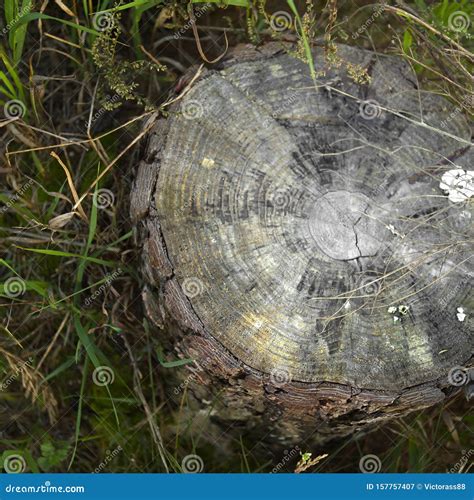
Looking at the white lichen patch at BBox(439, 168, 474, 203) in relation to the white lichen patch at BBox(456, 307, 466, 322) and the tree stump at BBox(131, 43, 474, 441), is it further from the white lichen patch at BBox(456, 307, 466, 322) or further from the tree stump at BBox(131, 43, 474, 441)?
the white lichen patch at BBox(456, 307, 466, 322)

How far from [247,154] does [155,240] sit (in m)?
0.46

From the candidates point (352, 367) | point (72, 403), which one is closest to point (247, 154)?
point (352, 367)

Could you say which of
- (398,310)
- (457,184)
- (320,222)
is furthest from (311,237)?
(457,184)

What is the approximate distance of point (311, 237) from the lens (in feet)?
7.39

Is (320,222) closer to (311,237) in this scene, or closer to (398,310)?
(311,237)

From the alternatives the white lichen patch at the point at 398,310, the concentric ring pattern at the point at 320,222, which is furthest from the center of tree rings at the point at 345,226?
the white lichen patch at the point at 398,310

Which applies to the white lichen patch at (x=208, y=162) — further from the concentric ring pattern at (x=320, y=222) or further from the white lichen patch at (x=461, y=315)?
the white lichen patch at (x=461, y=315)

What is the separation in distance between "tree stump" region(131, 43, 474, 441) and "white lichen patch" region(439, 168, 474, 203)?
23mm

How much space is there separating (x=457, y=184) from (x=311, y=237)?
0.59 metres

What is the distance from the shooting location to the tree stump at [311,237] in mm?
2176

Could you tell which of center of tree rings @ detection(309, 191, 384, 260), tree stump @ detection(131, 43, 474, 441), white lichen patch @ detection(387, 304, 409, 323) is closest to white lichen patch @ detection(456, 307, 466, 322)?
tree stump @ detection(131, 43, 474, 441)

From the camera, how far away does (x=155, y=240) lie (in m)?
2.20

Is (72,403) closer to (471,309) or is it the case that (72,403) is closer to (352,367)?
(352,367)

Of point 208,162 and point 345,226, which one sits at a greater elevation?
point 208,162
